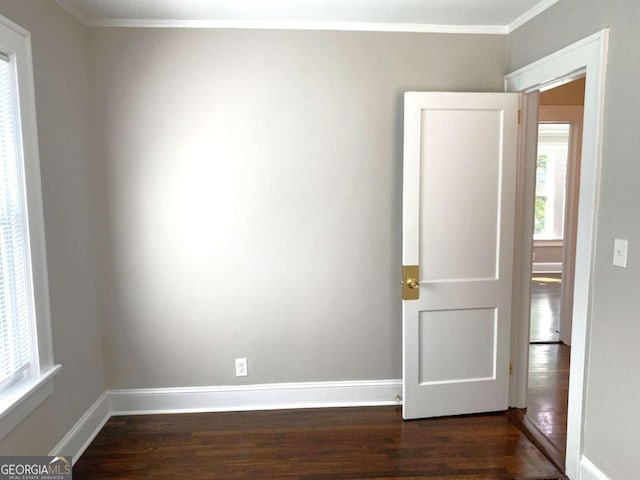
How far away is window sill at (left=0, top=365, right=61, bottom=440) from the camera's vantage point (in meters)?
1.79

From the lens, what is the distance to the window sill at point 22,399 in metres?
1.79

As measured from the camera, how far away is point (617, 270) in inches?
75.8

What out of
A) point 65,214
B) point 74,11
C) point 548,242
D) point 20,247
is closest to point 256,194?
point 65,214

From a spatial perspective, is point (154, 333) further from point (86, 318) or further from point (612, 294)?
point (612, 294)

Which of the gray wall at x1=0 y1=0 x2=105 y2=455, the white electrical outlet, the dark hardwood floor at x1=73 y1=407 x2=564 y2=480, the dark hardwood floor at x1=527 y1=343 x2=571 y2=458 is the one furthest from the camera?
the white electrical outlet

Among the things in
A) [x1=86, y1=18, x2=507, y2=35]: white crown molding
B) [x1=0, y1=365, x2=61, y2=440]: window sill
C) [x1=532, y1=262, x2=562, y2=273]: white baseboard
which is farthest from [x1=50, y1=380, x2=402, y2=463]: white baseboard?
[x1=532, y1=262, x2=562, y2=273]: white baseboard

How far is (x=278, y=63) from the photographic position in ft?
9.00

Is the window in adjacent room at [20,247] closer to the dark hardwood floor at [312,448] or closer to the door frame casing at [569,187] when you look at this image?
the dark hardwood floor at [312,448]

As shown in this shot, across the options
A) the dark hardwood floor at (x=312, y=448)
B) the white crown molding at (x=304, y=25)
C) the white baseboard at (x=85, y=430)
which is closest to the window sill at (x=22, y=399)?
the white baseboard at (x=85, y=430)

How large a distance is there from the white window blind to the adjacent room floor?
9.20ft

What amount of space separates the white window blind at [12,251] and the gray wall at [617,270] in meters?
2.62

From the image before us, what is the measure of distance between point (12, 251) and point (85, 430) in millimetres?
1241

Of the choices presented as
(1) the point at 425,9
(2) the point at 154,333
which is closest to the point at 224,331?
(2) the point at 154,333

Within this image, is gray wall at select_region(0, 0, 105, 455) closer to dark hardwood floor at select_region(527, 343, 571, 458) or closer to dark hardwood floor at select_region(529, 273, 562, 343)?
dark hardwood floor at select_region(527, 343, 571, 458)
